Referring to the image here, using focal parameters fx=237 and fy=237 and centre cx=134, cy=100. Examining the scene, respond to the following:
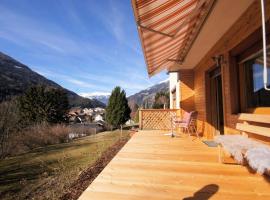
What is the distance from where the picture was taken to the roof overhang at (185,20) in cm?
376

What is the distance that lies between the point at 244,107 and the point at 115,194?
3681 mm

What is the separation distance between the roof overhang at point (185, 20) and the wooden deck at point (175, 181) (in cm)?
251

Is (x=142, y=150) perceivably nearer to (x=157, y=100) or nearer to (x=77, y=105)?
(x=157, y=100)

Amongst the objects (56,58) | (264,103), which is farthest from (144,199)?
(56,58)

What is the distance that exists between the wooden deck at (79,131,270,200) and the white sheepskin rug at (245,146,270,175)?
0.44m

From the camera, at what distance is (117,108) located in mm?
38844

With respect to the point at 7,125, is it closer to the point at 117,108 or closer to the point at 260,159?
the point at 117,108

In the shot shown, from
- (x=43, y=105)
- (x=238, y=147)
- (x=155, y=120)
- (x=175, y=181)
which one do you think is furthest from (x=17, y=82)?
(x=238, y=147)

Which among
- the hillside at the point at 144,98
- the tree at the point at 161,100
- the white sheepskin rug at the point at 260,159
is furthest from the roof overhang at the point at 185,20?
the hillside at the point at 144,98

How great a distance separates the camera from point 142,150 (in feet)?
19.4

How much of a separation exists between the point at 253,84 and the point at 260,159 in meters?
2.51

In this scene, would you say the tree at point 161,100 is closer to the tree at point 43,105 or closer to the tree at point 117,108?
the tree at point 117,108

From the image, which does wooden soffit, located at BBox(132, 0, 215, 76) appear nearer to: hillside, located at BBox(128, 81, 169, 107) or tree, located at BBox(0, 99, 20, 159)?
tree, located at BBox(0, 99, 20, 159)

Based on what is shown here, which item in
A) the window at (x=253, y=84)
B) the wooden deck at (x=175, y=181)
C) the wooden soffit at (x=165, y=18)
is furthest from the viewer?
the window at (x=253, y=84)
